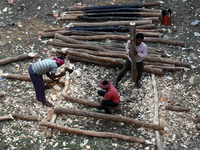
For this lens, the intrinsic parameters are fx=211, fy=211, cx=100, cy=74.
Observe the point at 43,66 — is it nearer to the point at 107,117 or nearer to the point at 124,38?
the point at 107,117

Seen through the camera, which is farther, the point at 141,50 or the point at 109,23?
the point at 109,23

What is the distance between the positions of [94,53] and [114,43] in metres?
0.89

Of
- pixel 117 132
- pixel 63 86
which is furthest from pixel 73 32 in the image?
pixel 117 132

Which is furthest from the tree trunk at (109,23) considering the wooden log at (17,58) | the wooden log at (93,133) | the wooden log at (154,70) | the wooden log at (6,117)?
the wooden log at (93,133)

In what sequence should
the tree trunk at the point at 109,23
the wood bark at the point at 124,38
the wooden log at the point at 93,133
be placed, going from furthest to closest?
1. the tree trunk at the point at 109,23
2. the wood bark at the point at 124,38
3. the wooden log at the point at 93,133

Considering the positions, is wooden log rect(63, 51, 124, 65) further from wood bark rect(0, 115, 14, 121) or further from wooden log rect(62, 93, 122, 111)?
wood bark rect(0, 115, 14, 121)

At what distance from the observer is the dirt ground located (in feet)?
16.6

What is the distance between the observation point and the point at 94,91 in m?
6.34

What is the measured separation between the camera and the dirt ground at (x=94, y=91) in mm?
5055

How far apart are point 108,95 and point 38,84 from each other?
6.18 feet

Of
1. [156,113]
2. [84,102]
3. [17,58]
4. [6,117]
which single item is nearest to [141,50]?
[156,113]

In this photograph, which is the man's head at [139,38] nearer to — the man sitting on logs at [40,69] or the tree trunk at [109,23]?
the man sitting on logs at [40,69]

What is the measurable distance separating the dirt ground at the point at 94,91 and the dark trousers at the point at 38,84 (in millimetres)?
296

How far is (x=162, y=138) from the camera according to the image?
5098 mm
